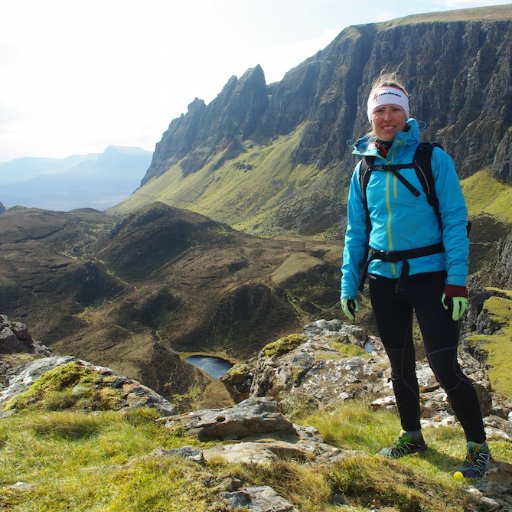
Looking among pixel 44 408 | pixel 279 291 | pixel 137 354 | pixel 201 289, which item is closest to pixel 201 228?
pixel 201 289

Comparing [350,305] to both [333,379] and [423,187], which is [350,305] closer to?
[423,187]

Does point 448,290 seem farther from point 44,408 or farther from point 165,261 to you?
point 165,261

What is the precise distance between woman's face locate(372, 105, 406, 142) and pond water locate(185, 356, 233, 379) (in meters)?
70.0

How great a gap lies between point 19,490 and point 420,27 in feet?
765

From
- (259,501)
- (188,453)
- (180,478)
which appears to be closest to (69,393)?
(188,453)

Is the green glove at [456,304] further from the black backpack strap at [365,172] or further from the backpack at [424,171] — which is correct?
the black backpack strap at [365,172]

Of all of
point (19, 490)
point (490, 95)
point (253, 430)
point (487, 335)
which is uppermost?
point (490, 95)

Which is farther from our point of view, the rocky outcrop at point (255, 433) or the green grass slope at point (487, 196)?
the green grass slope at point (487, 196)

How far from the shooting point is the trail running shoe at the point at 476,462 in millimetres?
5316

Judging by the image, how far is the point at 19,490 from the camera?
4.70 m

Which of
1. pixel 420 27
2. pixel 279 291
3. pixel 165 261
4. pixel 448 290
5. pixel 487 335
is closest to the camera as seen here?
pixel 448 290

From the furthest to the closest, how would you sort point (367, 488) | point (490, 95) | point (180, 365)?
point (490, 95) → point (180, 365) → point (367, 488)

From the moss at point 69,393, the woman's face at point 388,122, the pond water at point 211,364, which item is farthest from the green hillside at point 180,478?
the pond water at point 211,364

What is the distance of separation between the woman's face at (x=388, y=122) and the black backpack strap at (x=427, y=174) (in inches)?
20.6
